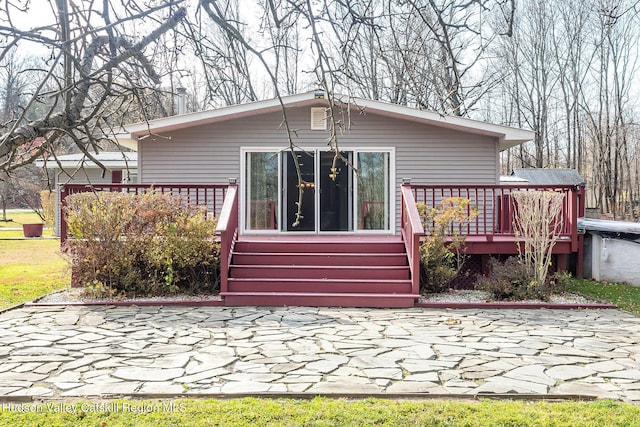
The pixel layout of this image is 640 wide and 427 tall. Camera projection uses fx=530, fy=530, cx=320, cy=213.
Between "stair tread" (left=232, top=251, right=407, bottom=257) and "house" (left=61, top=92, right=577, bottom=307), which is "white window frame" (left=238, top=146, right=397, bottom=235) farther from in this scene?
"stair tread" (left=232, top=251, right=407, bottom=257)

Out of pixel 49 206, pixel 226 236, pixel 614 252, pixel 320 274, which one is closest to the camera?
pixel 226 236

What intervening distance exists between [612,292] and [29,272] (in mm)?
10836

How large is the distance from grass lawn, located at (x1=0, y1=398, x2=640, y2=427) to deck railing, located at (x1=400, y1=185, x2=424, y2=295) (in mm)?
3986

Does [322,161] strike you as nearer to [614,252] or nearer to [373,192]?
[373,192]

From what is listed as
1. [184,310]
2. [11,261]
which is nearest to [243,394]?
[184,310]

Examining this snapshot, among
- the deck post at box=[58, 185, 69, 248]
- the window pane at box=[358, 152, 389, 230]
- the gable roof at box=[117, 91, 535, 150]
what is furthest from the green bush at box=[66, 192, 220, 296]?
the window pane at box=[358, 152, 389, 230]

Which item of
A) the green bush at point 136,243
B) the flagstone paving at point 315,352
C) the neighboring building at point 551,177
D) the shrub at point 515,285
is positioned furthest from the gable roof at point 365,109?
the neighboring building at point 551,177

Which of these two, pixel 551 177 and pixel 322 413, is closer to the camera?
pixel 322 413

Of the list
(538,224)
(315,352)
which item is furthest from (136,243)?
(538,224)

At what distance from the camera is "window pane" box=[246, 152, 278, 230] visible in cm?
1115

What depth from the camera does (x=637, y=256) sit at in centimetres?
959

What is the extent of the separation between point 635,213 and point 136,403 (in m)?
22.1

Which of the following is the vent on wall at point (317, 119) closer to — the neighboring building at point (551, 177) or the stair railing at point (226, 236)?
the stair railing at point (226, 236)

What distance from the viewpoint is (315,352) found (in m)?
5.02
